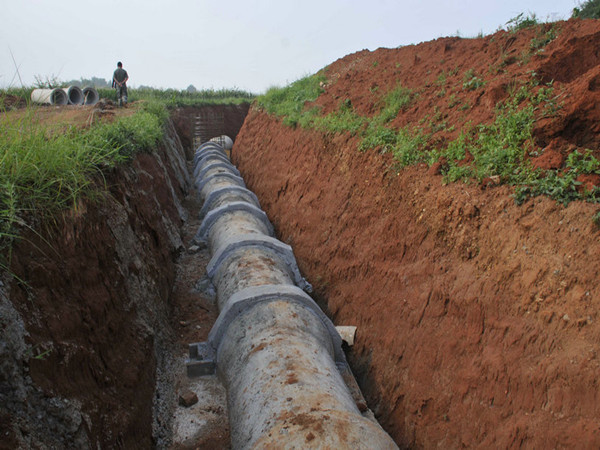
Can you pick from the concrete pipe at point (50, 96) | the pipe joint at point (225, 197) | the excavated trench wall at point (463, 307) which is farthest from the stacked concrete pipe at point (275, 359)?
the concrete pipe at point (50, 96)

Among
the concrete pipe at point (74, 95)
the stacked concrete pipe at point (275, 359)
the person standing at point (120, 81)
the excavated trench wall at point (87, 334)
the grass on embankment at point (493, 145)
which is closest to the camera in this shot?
the excavated trench wall at point (87, 334)

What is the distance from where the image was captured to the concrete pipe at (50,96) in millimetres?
12305

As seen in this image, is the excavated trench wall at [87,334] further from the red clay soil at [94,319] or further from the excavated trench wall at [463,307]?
the excavated trench wall at [463,307]

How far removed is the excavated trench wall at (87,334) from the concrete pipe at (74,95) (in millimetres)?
10874

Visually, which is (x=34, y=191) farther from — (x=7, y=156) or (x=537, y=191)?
(x=537, y=191)

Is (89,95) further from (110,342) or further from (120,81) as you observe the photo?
(110,342)

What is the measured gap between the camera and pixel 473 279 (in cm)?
366

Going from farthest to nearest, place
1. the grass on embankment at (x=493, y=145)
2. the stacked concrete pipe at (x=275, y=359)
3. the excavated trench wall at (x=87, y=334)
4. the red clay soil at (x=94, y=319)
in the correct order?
the grass on embankment at (x=493, y=145)
the stacked concrete pipe at (x=275, y=359)
the red clay soil at (x=94, y=319)
the excavated trench wall at (x=87, y=334)

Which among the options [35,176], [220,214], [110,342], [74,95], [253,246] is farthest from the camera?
[74,95]

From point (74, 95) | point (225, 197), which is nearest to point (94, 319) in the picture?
point (225, 197)

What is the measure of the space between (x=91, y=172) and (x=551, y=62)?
5453mm

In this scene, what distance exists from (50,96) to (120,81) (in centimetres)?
224

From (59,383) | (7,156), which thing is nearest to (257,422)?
(59,383)

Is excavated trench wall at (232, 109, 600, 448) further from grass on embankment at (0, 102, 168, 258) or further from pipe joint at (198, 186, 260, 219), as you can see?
grass on embankment at (0, 102, 168, 258)
